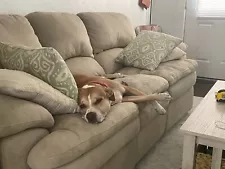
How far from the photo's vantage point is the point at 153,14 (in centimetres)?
458

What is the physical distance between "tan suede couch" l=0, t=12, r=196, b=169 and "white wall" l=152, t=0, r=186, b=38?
1.51 meters

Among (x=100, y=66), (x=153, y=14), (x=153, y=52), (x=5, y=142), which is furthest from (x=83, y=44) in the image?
(x=153, y=14)

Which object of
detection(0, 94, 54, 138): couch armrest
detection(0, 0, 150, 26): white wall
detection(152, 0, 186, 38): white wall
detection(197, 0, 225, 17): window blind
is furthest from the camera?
detection(152, 0, 186, 38): white wall

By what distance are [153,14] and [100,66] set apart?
2313mm

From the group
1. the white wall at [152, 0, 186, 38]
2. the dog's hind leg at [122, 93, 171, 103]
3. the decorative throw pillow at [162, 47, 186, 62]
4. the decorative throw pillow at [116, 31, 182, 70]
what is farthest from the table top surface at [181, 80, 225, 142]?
the white wall at [152, 0, 186, 38]

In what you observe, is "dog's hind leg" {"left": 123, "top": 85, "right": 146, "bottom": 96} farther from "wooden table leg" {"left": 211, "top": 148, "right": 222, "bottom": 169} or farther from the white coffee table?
"wooden table leg" {"left": 211, "top": 148, "right": 222, "bottom": 169}

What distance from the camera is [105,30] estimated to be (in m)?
2.74

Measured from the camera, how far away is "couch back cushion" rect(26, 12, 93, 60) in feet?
7.10

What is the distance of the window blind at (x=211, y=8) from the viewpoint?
4129mm

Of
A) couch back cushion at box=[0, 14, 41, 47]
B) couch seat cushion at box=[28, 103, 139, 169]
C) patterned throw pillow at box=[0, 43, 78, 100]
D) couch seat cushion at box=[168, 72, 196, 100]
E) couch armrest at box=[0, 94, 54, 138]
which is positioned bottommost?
couch seat cushion at box=[168, 72, 196, 100]

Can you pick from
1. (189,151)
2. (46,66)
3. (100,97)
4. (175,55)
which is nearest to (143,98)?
(100,97)

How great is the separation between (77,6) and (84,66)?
89 cm

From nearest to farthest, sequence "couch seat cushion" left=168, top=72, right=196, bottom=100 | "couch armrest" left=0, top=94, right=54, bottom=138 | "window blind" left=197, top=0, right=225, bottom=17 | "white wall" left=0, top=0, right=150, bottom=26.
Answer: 1. "couch armrest" left=0, top=94, right=54, bottom=138
2. "white wall" left=0, top=0, right=150, bottom=26
3. "couch seat cushion" left=168, top=72, right=196, bottom=100
4. "window blind" left=197, top=0, right=225, bottom=17

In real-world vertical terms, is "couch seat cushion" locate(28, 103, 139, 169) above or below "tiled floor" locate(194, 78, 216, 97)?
above
